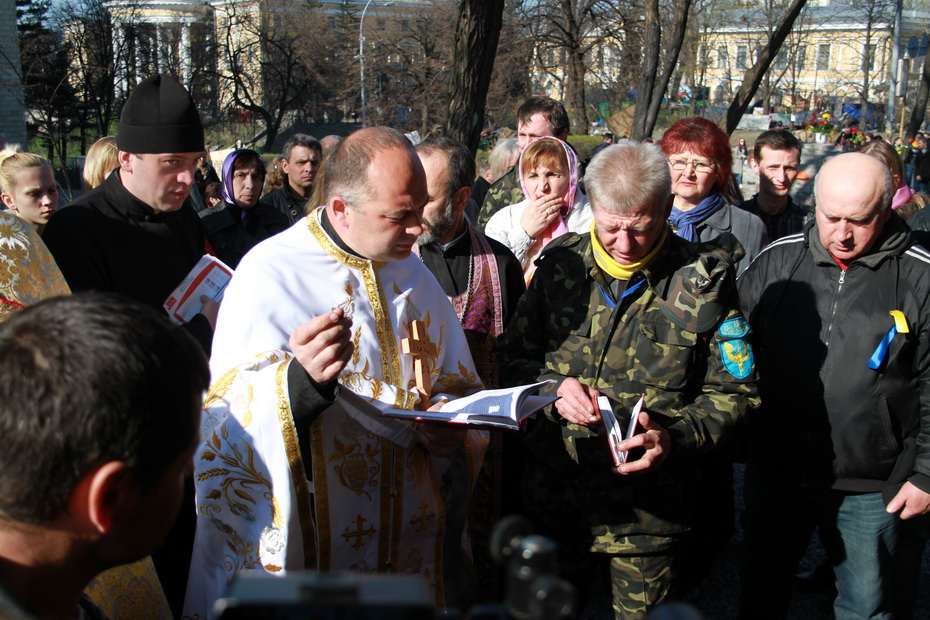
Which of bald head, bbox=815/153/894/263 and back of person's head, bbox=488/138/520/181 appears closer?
bald head, bbox=815/153/894/263

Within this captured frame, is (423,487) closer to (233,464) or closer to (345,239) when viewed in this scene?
(233,464)

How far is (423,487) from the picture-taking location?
2.76 m

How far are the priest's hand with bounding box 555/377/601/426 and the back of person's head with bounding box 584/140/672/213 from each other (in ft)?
1.98

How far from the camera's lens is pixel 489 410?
244cm

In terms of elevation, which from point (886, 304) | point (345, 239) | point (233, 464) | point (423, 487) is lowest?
point (423, 487)

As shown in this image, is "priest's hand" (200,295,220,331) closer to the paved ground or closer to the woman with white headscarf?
the woman with white headscarf

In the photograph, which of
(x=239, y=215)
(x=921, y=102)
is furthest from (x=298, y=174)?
(x=921, y=102)

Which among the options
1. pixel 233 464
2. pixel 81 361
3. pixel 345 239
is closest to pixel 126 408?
pixel 81 361

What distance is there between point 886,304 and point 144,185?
9.36 ft

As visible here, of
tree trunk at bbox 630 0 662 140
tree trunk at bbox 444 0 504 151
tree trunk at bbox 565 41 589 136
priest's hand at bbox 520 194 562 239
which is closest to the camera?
priest's hand at bbox 520 194 562 239

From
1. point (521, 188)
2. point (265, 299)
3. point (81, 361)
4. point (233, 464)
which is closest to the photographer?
point (81, 361)

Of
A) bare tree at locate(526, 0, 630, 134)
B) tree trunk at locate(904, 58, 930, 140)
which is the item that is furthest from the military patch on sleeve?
bare tree at locate(526, 0, 630, 134)

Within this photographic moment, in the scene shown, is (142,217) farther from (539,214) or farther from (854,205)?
(854,205)

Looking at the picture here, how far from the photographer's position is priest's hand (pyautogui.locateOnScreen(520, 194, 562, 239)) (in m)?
4.38
